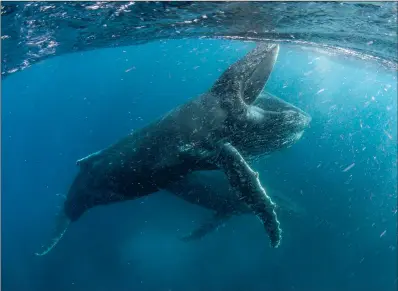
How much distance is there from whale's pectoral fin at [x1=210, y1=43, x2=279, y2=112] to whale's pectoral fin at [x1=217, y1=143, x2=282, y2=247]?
172 cm

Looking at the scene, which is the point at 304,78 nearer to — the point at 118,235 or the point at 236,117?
the point at 118,235

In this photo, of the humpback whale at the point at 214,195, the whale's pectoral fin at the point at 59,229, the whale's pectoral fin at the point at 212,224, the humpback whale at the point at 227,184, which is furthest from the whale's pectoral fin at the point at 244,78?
the whale's pectoral fin at the point at 59,229

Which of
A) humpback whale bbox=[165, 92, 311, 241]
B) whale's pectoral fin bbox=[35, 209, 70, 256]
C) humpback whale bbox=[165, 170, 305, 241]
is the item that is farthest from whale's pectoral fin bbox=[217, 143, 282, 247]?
whale's pectoral fin bbox=[35, 209, 70, 256]

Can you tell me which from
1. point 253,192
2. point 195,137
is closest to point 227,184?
point 195,137

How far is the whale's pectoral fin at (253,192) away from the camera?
8330mm

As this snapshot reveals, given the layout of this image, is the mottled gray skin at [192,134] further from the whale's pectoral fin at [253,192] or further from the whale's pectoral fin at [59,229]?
the whale's pectoral fin at [59,229]

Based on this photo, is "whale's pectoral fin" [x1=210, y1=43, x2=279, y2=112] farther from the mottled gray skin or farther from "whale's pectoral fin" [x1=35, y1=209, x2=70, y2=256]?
"whale's pectoral fin" [x1=35, y1=209, x2=70, y2=256]

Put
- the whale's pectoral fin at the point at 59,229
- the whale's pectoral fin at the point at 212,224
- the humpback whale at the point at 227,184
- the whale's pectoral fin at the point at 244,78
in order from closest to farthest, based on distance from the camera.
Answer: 1. the whale's pectoral fin at the point at 244,78
2. the humpback whale at the point at 227,184
3. the whale's pectoral fin at the point at 59,229
4. the whale's pectoral fin at the point at 212,224

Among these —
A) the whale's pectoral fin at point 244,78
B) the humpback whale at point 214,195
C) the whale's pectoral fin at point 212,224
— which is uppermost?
the whale's pectoral fin at point 244,78

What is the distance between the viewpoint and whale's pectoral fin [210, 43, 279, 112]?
9.28 metres

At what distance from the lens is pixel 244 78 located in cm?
928

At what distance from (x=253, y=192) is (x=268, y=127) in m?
2.85

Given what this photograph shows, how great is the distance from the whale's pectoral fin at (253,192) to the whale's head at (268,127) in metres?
1.39

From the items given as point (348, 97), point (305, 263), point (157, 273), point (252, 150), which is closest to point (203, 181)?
point (252, 150)
